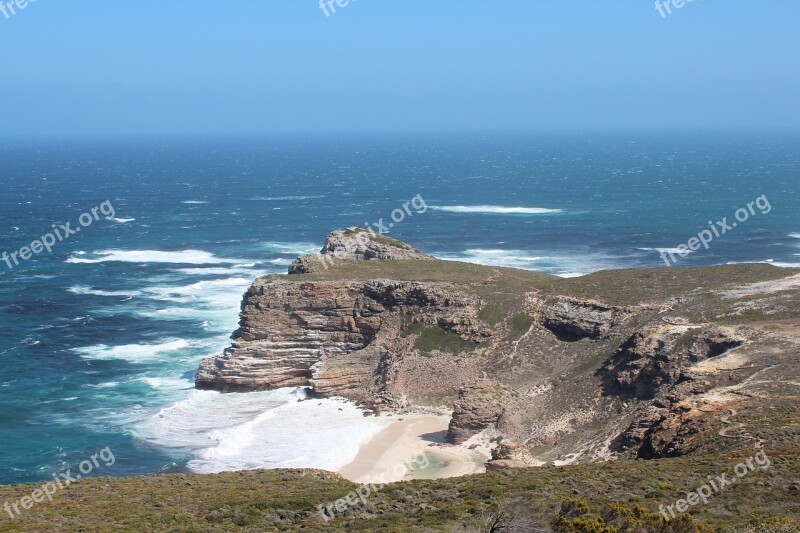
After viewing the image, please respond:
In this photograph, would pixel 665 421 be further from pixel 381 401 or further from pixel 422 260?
pixel 422 260

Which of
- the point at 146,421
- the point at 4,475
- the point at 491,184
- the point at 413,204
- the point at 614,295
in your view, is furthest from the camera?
the point at 491,184

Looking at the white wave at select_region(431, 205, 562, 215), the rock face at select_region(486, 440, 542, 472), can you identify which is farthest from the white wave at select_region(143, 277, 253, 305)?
the white wave at select_region(431, 205, 562, 215)

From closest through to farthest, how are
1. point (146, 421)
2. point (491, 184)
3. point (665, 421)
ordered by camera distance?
1. point (665, 421)
2. point (146, 421)
3. point (491, 184)

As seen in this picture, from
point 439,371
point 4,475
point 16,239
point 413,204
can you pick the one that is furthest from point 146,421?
point 413,204

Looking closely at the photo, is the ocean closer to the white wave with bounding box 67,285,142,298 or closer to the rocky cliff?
the white wave with bounding box 67,285,142,298

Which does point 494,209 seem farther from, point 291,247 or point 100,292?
point 100,292

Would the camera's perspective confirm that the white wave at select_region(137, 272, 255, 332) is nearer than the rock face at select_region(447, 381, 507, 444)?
No

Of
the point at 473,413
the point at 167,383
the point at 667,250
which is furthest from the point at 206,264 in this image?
the point at 473,413

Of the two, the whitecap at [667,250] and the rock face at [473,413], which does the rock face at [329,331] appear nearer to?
the rock face at [473,413]

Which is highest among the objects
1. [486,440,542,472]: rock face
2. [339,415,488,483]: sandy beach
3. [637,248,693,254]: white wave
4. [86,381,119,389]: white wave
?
[486,440,542,472]: rock face
